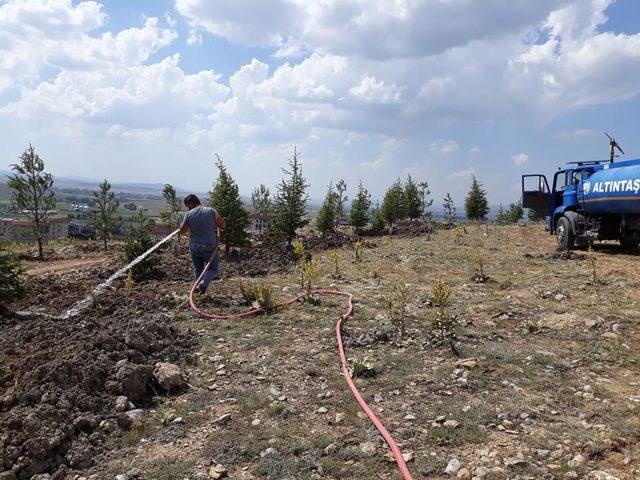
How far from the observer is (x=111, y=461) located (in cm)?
391

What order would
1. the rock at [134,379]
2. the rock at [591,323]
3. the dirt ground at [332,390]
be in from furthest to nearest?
1. the rock at [591,323]
2. the rock at [134,379]
3. the dirt ground at [332,390]

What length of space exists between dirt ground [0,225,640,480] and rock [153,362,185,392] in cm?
16


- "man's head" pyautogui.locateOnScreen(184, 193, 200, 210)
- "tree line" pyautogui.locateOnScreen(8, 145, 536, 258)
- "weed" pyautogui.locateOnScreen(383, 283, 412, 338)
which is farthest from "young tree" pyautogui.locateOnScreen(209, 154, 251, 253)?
"weed" pyautogui.locateOnScreen(383, 283, 412, 338)

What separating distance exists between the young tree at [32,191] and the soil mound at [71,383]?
16.0 meters

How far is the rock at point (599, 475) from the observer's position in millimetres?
3463

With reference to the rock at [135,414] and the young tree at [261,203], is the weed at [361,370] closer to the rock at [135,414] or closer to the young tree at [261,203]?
the rock at [135,414]

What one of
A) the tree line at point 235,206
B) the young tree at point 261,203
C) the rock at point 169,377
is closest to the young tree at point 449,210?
the tree line at point 235,206

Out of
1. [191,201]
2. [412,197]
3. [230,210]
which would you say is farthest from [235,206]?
[412,197]

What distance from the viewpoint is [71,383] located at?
4.73 meters

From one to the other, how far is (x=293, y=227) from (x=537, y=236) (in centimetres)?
1085

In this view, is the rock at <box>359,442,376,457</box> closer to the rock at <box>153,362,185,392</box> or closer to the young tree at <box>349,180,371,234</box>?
the rock at <box>153,362,185,392</box>

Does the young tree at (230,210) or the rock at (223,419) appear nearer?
the rock at (223,419)

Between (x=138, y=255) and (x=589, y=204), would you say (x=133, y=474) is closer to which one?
(x=138, y=255)

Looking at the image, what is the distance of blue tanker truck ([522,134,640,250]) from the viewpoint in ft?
40.4
